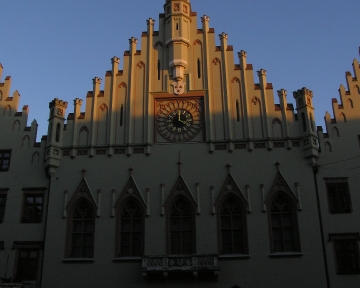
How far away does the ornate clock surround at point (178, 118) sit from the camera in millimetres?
27516

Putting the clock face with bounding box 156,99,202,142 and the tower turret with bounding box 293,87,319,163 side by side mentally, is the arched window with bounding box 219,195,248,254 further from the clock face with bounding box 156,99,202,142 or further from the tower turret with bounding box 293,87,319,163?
the tower turret with bounding box 293,87,319,163

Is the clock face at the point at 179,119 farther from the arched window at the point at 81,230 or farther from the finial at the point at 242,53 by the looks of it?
the arched window at the point at 81,230

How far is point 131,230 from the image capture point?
25688 mm

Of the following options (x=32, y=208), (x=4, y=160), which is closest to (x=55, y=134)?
(x=4, y=160)

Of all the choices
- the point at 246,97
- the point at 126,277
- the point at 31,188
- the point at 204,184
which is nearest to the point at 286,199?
the point at 204,184

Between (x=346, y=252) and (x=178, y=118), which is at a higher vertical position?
(x=178, y=118)

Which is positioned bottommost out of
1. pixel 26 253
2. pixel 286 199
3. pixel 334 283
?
pixel 334 283

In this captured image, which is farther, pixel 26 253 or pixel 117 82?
pixel 117 82

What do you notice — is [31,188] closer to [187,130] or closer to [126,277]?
[126,277]

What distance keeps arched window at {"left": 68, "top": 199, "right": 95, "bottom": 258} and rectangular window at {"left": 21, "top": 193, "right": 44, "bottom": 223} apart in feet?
6.32

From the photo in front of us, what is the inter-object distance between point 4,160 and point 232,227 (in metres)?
14.0

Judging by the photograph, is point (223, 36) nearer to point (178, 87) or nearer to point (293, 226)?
point (178, 87)

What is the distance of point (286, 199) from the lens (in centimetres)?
2572

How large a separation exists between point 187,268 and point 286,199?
6.79 m
